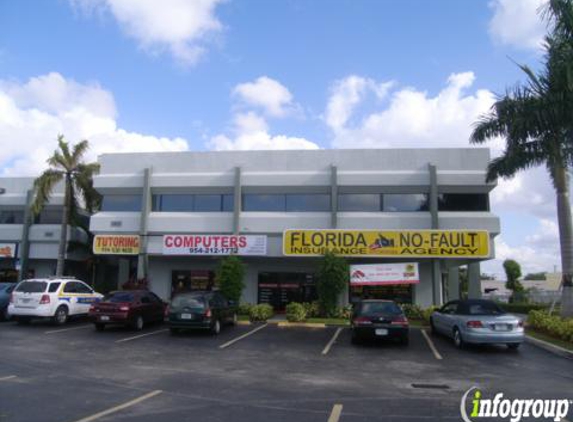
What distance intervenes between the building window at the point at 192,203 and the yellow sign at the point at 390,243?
511 centimetres

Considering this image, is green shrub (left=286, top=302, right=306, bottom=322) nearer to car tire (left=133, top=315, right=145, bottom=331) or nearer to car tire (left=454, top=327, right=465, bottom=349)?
car tire (left=133, top=315, right=145, bottom=331)

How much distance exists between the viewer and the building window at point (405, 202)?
25062 mm

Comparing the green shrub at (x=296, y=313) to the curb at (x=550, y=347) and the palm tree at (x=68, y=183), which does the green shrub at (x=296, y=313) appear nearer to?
the curb at (x=550, y=347)

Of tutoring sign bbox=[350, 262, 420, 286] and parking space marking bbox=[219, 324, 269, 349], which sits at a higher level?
tutoring sign bbox=[350, 262, 420, 286]

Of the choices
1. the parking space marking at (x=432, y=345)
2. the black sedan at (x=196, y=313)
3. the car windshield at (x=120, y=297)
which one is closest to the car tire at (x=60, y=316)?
the car windshield at (x=120, y=297)

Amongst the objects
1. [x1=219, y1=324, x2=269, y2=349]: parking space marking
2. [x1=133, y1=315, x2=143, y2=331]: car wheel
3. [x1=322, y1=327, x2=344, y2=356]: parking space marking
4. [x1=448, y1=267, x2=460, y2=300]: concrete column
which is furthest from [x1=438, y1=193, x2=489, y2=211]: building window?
[x1=133, y1=315, x2=143, y2=331]: car wheel

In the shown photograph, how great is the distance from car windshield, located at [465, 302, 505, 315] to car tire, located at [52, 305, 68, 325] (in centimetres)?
1517

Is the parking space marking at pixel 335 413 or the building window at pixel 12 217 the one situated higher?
the building window at pixel 12 217

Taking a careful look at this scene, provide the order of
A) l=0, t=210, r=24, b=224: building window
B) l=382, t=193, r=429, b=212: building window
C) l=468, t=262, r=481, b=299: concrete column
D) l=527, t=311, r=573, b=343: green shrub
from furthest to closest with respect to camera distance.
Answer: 1. l=0, t=210, r=24, b=224: building window
2. l=468, t=262, r=481, b=299: concrete column
3. l=382, t=193, r=429, b=212: building window
4. l=527, t=311, r=573, b=343: green shrub

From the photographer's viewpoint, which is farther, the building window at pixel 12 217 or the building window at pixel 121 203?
the building window at pixel 12 217

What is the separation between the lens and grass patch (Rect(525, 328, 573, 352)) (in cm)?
1414

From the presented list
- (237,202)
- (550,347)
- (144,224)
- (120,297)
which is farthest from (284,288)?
(550,347)

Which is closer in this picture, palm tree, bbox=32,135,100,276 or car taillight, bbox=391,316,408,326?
car taillight, bbox=391,316,408,326

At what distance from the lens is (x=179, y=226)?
26.1 meters
